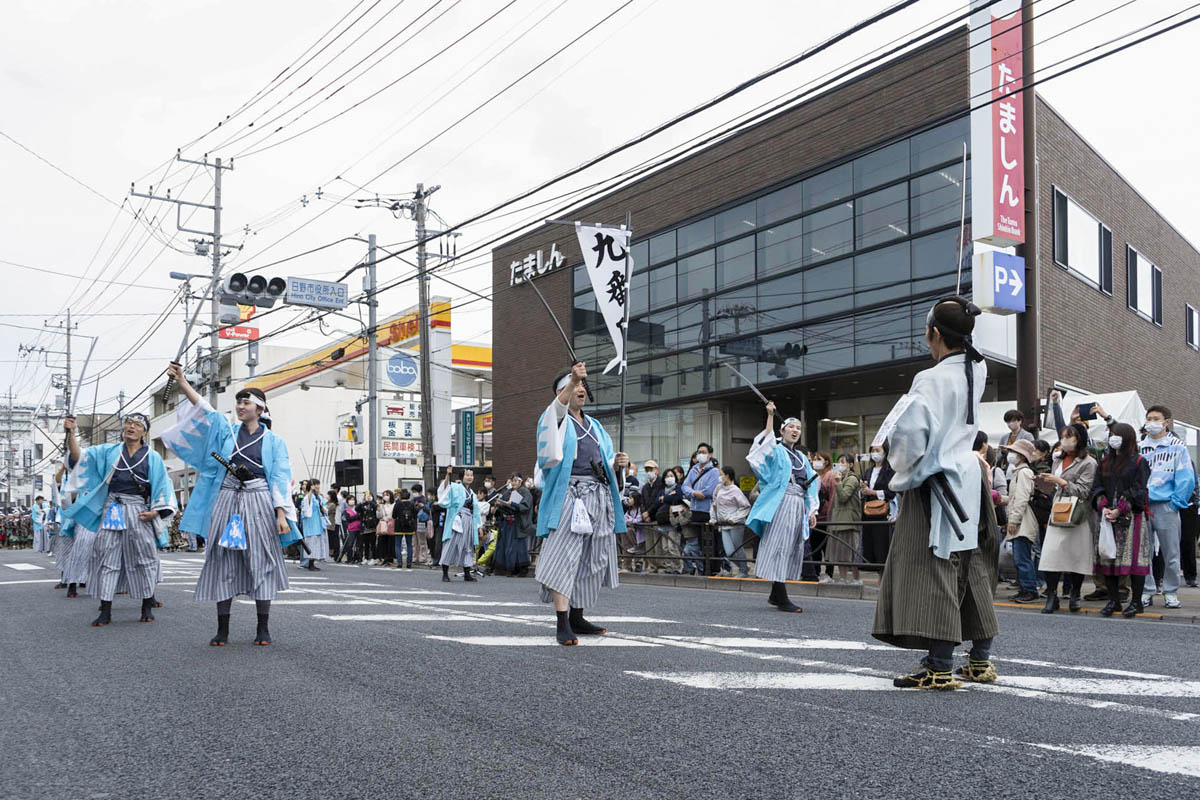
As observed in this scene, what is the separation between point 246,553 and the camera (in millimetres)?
7547

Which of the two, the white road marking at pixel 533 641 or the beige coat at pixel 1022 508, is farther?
the beige coat at pixel 1022 508

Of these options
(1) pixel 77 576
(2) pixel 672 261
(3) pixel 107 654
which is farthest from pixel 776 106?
(2) pixel 672 261

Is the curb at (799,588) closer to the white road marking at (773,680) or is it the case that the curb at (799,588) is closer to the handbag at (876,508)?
the handbag at (876,508)

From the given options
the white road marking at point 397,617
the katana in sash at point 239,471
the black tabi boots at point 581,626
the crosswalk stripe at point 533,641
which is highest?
the katana in sash at point 239,471

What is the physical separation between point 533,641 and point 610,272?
1184 centimetres

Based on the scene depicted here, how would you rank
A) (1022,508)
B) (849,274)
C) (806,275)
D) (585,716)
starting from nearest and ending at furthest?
(585,716) < (1022,508) < (849,274) < (806,275)

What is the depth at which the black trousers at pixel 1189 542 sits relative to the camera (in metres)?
13.2

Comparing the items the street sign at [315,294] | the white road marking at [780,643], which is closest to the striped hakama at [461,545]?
the white road marking at [780,643]

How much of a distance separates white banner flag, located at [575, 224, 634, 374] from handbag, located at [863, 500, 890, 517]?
19.4 ft

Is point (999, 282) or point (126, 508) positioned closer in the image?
point (126, 508)

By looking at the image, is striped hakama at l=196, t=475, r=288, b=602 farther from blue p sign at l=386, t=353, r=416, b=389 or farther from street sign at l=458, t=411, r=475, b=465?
street sign at l=458, t=411, r=475, b=465

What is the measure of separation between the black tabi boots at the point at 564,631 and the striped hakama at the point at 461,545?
32.2ft

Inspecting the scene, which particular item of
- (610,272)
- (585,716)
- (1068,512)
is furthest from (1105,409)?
(585,716)

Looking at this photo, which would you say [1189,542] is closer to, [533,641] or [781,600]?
[781,600]
